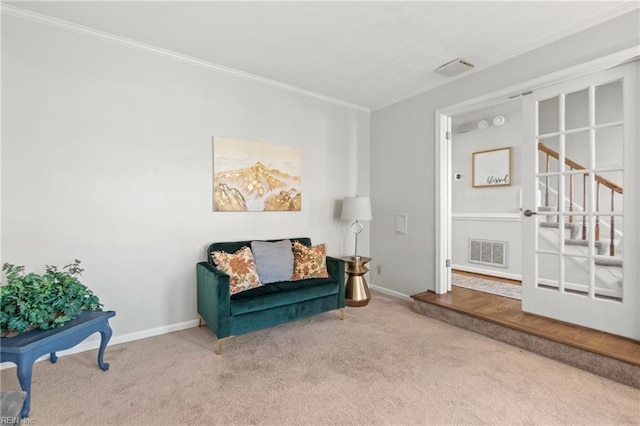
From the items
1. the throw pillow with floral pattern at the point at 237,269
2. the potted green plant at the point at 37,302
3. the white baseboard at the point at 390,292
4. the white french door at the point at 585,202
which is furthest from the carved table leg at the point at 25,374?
the white french door at the point at 585,202

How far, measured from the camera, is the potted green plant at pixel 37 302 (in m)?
1.78

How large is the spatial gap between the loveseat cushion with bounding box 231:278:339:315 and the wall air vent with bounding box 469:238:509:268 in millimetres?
2974

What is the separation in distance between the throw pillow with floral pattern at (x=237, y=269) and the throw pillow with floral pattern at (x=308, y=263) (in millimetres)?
452

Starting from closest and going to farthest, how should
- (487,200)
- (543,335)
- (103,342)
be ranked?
1. (103,342)
2. (543,335)
3. (487,200)

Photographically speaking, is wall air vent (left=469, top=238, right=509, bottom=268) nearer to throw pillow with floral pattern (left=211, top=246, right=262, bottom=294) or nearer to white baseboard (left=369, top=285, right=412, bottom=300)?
white baseboard (left=369, top=285, right=412, bottom=300)

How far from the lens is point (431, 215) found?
3598 mm

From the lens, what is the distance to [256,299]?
2521 millimetres

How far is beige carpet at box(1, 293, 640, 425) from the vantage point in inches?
66.2

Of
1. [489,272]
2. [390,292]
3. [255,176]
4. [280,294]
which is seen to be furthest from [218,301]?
[489,272]

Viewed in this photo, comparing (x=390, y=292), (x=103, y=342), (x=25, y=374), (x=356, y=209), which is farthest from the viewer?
(x=390, y=292)

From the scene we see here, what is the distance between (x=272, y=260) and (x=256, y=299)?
57 centimetres

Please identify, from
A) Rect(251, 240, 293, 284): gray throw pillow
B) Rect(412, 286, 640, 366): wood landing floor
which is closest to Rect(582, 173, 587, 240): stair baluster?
Rect(412, 286, 640, 366): wood landing floor

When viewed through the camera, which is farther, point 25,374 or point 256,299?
point 256,299

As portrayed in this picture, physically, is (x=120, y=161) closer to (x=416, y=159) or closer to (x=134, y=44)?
(x=134, y=44)
